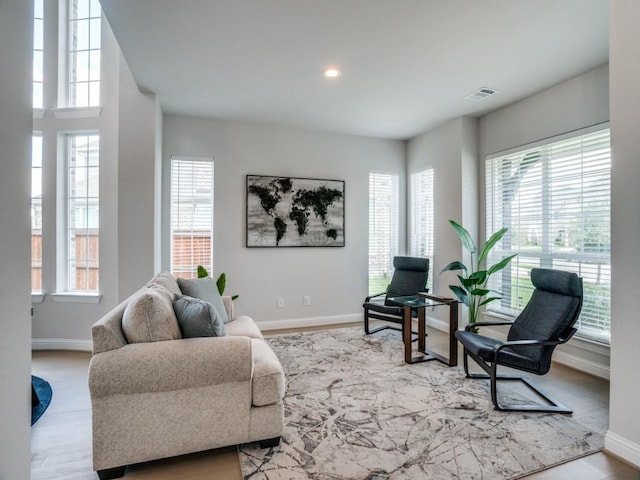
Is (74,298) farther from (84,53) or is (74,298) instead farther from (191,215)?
(84,53)

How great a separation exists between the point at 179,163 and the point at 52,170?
132cm

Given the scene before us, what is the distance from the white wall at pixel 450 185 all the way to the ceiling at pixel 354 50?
0.42 m

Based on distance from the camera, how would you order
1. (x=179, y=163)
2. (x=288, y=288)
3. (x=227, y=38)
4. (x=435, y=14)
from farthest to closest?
(x=288, y=288) < (x=179, y=163) < (x=227, y=38) < (x=435, y=14)

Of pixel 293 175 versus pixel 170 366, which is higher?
pixel 293 175

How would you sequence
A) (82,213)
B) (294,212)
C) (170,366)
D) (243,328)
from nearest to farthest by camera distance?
(170,366), (243,328), (82,213), (294,212)

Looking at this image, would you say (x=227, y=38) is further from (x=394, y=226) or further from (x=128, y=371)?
(x=394, y=226)

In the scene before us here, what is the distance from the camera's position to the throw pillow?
1.86 m

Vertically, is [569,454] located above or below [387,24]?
below

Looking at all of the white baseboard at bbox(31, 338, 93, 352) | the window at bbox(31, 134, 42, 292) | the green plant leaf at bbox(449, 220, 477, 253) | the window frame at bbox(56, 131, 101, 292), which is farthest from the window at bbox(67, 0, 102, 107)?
the green plant leaf at bbox(449, 220, 477, 253)

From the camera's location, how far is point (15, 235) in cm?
118

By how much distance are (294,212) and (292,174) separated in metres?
0.53

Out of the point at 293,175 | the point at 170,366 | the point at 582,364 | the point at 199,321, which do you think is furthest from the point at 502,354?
the point at 293,175

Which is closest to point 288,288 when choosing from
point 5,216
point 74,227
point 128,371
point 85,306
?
point 85,306

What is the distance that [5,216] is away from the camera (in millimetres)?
1133
